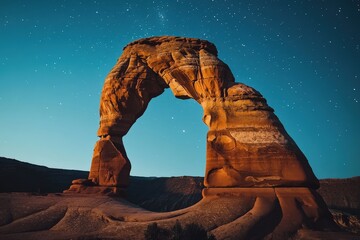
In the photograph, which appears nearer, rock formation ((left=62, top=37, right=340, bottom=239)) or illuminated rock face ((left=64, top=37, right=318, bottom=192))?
rock formation ((left=62, top=37, right=340, bottom=239))

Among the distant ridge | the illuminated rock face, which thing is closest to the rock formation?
the illuminated rock face

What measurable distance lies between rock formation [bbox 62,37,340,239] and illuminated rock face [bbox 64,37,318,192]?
Answer: 4 cm

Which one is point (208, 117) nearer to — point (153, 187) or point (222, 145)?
point (222, 145)

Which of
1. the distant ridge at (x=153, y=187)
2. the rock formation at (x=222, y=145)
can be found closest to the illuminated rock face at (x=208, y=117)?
the rock formation at (x=222, y=145)

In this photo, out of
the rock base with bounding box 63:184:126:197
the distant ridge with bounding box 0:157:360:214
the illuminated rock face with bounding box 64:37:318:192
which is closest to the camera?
the illuminated rock face with bounding box 64:37:318:192

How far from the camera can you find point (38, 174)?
1604 inches

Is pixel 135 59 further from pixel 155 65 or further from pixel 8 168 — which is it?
pixel 8 168

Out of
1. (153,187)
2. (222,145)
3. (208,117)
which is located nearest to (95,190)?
(208,117)

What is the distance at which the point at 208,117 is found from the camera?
11.8m

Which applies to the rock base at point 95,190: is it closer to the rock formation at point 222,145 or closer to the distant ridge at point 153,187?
the rock formation at point 222,145

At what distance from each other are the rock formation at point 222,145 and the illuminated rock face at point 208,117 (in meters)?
0.04

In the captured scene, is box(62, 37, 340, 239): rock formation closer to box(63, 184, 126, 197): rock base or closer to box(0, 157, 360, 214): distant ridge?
box(63, 184, 126, 197): rock base

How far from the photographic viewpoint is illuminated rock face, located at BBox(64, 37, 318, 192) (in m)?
9.95

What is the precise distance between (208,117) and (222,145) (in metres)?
1.53
